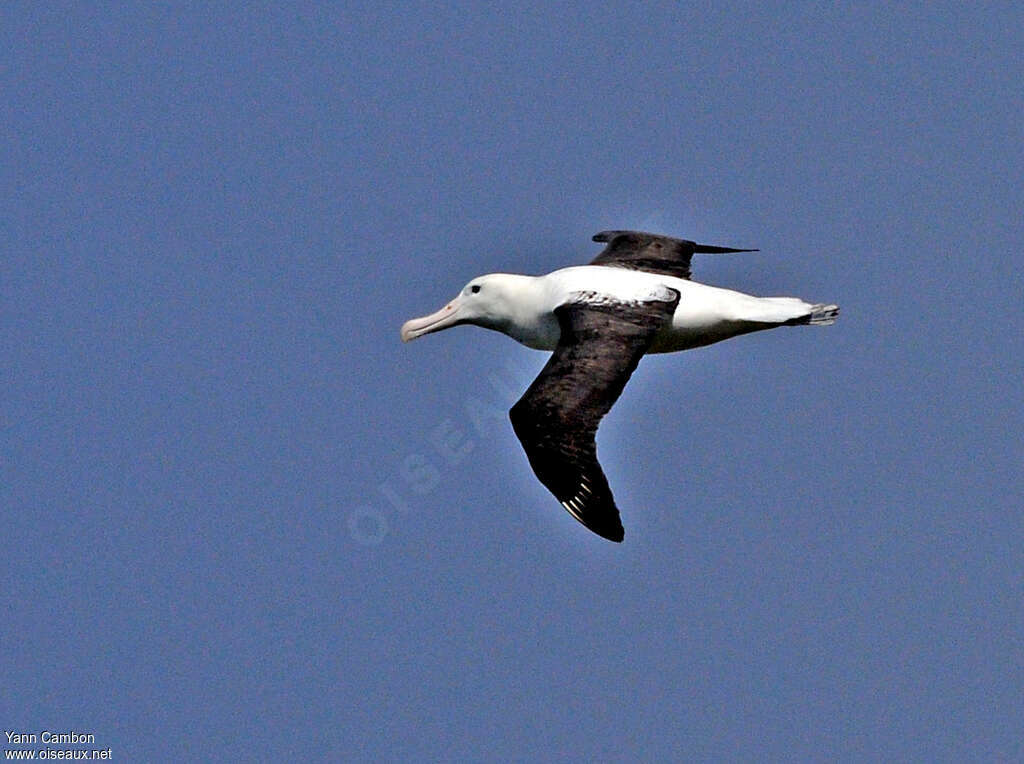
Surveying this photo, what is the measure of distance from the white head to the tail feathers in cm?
310

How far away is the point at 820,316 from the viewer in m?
24.4

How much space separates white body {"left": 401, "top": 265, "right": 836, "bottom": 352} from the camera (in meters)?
23.6

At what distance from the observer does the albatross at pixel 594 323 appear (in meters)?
21.0

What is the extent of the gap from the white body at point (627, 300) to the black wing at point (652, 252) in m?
0.42

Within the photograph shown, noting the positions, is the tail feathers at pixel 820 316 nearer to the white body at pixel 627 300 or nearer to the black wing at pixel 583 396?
the white body at pixel 627 300

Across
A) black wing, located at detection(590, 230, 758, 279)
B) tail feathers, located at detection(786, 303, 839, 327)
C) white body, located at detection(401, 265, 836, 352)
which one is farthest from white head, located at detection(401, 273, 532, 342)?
tail feathers, located at detection(786, 303, 839, 327)

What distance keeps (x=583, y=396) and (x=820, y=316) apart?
3962mm

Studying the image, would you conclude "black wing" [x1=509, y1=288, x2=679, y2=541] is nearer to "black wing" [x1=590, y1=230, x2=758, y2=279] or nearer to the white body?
the white body

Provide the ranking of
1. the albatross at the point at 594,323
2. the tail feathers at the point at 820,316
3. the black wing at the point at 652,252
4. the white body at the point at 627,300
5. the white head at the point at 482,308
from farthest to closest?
the black wing at the point at 652,252
the white head at the point at 482,308
the tail feathers at the point at 820,316
the white body at the point at 627,300
the albatross at the point at 594,323

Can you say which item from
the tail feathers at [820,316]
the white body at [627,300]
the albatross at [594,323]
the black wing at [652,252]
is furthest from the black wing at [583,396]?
the black wing at [652,252]

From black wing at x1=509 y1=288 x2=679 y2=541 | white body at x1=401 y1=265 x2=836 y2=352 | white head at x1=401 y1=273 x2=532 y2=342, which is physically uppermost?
white head at x1=401 y1=273 x2=532 y2=342

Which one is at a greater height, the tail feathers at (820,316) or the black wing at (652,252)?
the black wing at (652,252)

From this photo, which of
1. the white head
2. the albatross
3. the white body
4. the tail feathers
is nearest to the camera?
the albatross

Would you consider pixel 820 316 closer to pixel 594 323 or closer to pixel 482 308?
pixel 594 323
